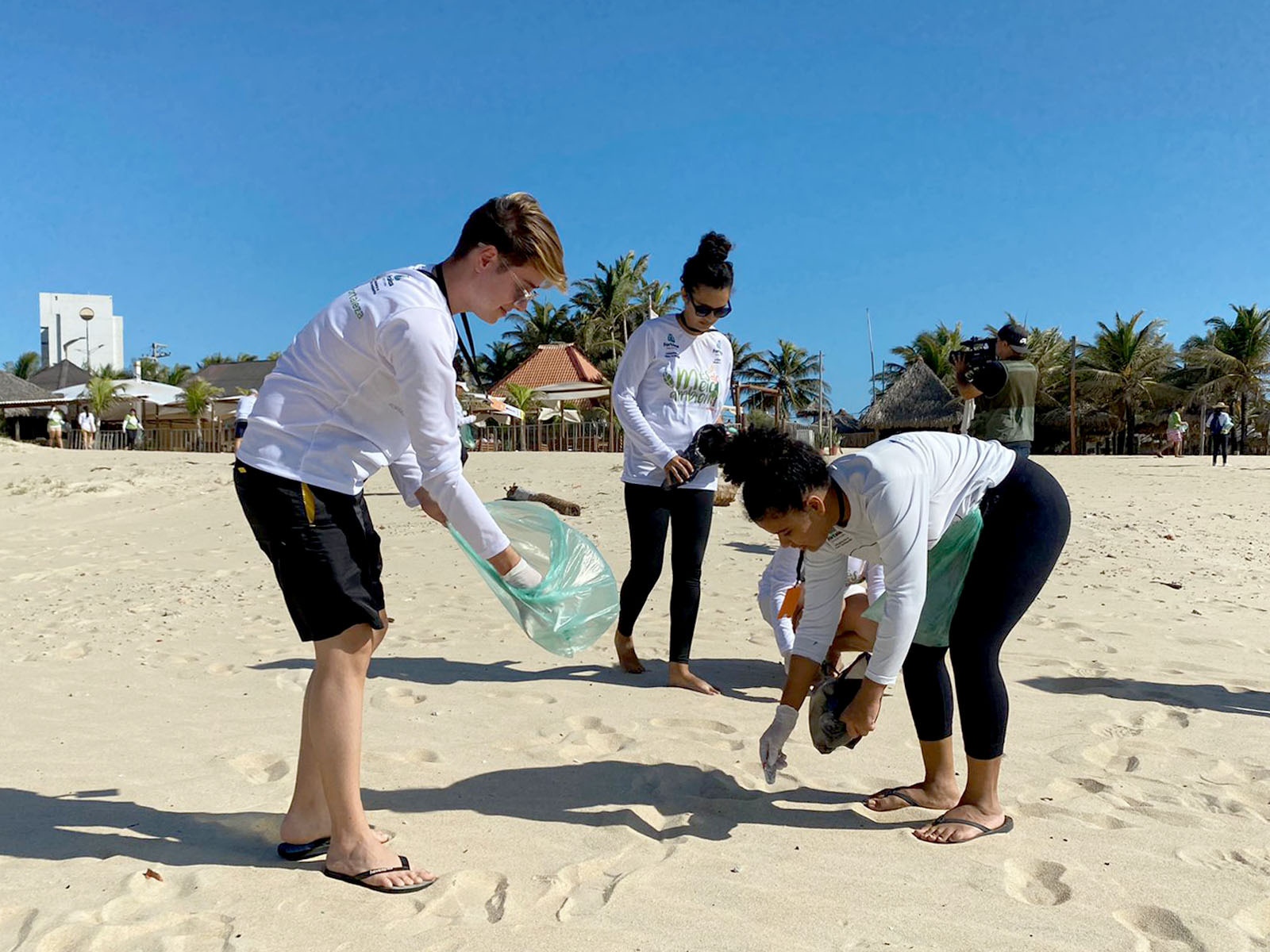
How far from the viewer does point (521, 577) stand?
8.09 ft

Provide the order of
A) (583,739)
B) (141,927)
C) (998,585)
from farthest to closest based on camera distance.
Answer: (583,739) < (998,585) < (141,927)

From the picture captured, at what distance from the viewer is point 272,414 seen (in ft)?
7.63

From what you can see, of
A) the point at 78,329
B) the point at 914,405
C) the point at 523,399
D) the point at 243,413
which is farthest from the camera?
the point at 78,329

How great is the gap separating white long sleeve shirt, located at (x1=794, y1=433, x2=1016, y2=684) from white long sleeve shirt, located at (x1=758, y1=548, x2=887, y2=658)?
1.49 meters

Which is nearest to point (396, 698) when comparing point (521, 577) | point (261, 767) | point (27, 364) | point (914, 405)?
point (261, 767)

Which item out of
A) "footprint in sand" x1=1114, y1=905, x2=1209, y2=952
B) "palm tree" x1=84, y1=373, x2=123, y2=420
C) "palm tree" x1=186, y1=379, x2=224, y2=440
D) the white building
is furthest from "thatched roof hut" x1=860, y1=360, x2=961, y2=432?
the white building

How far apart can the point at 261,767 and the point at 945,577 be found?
233 cm

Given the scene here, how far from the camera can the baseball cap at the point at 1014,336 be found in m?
5.83

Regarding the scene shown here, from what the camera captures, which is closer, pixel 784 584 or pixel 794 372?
pixel 784 584

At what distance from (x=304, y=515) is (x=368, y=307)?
0.52 m

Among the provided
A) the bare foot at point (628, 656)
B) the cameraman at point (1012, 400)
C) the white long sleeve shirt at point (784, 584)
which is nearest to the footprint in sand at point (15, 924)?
the bare foot at point (628, 656)

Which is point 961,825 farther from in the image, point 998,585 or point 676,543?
point 676,543

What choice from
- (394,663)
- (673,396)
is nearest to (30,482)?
(394,663)

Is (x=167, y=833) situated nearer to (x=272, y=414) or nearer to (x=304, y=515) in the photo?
(x=304, y=515)
